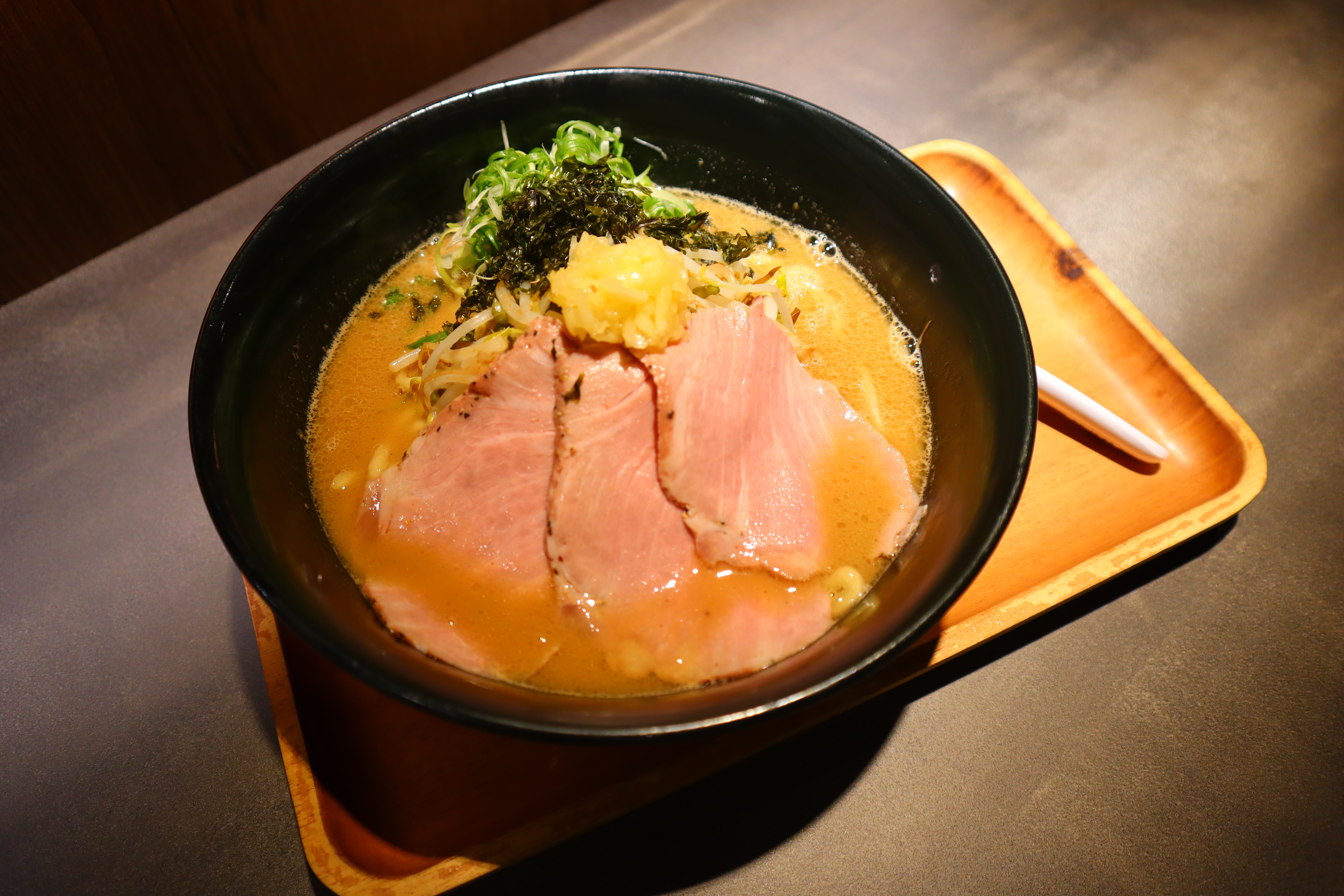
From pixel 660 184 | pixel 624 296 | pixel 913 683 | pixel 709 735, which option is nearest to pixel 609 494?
pixel 624 296

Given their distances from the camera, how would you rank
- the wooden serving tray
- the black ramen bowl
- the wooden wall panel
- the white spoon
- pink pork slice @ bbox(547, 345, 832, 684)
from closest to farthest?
1. the black ramen bowl
2. the wooden serving tray
3. pink pork slice @ bbox(547, 345, 832, 684)
4. the white spoon
5. the wooden wall panel

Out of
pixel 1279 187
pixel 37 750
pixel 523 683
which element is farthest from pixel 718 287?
pixel 1279 187

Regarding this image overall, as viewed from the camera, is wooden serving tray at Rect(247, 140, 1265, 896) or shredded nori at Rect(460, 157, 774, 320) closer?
wooden serving tray at Rect(247, 140, 1265, 896)

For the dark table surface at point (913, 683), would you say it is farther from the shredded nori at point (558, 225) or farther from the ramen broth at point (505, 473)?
the shredded nori at point (558, 225)

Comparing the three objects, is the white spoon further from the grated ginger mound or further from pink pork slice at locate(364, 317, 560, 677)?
pink pork slice at locate(364, 317, 560, 677)

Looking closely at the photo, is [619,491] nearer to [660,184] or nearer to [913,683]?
[913,683]

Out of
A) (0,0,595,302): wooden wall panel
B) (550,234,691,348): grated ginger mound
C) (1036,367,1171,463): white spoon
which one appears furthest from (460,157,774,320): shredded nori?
(0,0,595,302): wooden wall panel
